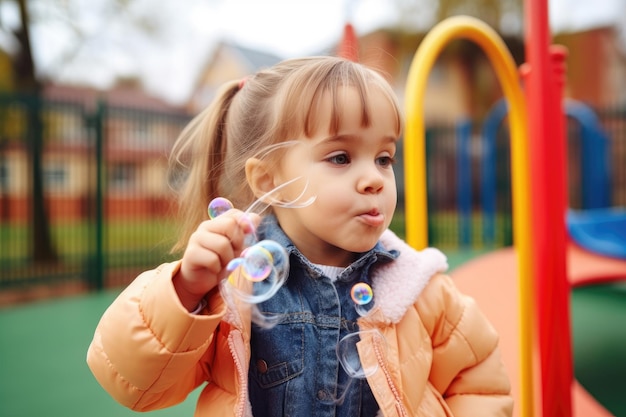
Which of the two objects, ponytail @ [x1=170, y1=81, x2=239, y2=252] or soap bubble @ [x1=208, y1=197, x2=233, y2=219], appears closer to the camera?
soap bubble @ [x1=208, y1=197, x2=233, y2=219]

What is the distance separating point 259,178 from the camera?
1348mm

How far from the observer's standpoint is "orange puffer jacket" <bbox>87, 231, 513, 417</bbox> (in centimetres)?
110

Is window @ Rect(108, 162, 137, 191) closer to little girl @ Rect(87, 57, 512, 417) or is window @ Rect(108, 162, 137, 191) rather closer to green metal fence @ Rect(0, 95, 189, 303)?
green metal fence @ Rect(0, 95, 189, 303)

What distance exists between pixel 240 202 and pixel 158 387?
497 millimetres

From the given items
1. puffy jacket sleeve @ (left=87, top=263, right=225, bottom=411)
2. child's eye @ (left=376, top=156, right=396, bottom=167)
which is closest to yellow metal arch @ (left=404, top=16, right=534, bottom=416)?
child's eye @ (left=376, top=156, right=396, bottom=167)

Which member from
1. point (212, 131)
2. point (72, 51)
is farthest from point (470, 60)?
point (212, 131)

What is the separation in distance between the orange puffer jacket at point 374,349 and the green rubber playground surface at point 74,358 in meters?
1.40

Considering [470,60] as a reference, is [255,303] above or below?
below

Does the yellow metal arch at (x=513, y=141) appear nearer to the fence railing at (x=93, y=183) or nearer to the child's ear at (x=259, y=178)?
the child's ear at (x=259, y=178)

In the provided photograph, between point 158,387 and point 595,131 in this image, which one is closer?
point 158,387

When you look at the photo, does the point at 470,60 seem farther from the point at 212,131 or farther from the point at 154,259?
the point at 212,131

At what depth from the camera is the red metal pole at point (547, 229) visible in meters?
1.47

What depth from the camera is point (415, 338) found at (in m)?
1.33

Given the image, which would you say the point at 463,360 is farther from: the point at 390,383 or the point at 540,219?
the point at 540,219
